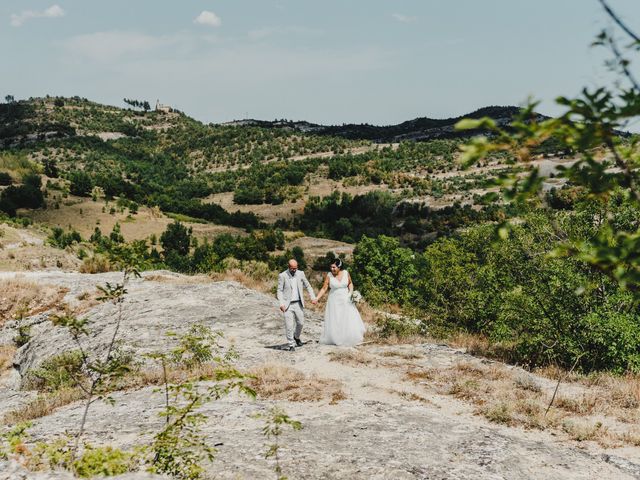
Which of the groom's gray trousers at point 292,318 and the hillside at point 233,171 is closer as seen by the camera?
the groom's gray trousers at point 292,318

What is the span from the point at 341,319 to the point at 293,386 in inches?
138

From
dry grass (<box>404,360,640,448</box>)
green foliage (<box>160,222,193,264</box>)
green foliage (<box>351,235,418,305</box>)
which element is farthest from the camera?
green foliage (<box>160,222,193,264</box>)

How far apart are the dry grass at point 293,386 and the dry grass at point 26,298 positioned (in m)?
12.8

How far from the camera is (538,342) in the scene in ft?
45.1

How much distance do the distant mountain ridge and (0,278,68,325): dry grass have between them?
426ft

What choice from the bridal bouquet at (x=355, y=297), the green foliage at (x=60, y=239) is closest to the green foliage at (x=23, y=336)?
the bridal bouquet at (x=355, y=297)

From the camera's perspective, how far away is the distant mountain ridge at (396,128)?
14988 centimetres

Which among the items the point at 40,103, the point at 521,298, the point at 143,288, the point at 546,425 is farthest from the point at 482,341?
the point at 40,103

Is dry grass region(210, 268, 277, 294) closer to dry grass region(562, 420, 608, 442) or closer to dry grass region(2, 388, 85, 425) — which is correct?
dry grass region(2, 388, 85, 425)

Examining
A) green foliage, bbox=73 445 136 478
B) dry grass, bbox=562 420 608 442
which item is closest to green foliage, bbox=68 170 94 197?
green foliage, bbox=73 445 136 478

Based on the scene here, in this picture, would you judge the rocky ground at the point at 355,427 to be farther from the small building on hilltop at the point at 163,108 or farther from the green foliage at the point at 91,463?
the small building on hilltop at the point at 163,108

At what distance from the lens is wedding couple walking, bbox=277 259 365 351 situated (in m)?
12.3

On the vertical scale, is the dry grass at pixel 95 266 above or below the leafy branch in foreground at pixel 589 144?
below

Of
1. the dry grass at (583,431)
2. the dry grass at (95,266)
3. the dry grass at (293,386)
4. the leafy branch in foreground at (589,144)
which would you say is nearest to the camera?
the leafy branch in foreground at (589,144)
